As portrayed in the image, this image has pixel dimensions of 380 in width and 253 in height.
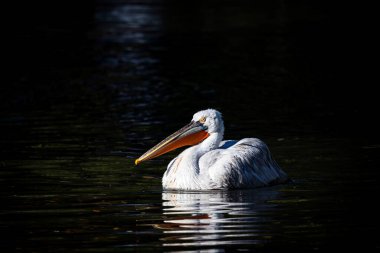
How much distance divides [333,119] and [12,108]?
15.4 feet

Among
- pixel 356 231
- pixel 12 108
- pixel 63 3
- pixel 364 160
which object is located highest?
pixel 356 231

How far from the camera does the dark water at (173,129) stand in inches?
325

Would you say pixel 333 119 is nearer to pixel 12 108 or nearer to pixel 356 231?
pixel 12 108

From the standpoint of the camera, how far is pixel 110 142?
514 inches

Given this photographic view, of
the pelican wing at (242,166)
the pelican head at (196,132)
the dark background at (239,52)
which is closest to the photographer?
the pelican wing at (242,166)

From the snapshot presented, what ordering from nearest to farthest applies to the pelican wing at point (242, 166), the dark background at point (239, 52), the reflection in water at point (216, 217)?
the reflection in water at point (216, 217)
the pelican wing at point (242, 166)
the dark background at point (239, 52)

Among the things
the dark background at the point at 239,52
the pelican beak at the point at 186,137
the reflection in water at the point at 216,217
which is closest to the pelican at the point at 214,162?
the pelican beak at the point at 186,137

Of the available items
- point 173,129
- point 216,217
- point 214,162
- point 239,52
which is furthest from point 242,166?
point 239,52

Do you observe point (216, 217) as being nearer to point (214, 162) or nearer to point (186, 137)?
point (214, 162)

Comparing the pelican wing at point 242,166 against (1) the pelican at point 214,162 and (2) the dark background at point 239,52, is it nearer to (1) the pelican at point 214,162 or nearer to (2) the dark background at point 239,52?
(1) the pelican at point 214,162

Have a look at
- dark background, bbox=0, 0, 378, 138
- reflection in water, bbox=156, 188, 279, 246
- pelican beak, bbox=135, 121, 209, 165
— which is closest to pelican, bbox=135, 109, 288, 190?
pelican beak, bbox=135, 121, 209, 165

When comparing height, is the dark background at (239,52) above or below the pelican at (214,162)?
below

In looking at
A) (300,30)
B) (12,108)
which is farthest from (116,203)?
(300,30)

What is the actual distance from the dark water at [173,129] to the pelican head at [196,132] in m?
0.34
